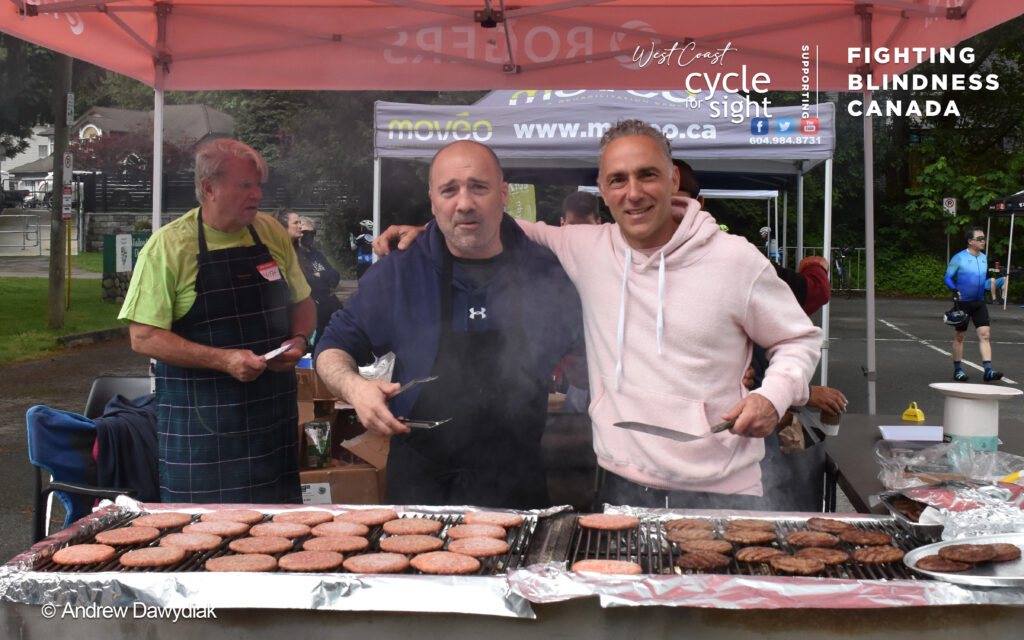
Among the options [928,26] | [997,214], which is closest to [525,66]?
[928,26]

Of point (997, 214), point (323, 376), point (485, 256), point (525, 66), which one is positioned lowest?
point (323, 376)

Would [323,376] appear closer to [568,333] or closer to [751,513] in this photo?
[568,333]

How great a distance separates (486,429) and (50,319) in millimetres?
11163

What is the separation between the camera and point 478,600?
1687 millimetres

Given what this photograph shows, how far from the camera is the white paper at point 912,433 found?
302 centimetres

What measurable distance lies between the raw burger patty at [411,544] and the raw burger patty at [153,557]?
17.9 inches

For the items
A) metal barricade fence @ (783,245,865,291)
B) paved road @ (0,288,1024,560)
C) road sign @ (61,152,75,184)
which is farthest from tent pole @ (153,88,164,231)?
metal barricade fence @ (783,245,865,291)

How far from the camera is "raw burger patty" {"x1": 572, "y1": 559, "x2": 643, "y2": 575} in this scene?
1797 millimetres

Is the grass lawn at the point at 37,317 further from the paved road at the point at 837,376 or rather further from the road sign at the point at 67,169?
the road sign at the point at 67,169

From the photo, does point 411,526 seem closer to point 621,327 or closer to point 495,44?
point 621,327

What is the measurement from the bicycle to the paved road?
7.42 m

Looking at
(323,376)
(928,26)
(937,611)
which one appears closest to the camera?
(937,611)

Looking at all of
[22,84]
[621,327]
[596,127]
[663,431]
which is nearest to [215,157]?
[621,327]

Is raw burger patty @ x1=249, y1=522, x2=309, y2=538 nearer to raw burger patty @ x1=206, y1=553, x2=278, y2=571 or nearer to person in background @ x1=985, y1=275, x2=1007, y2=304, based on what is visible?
raw burger patty @ x1=206, y1=553, x2=278, y2=571
